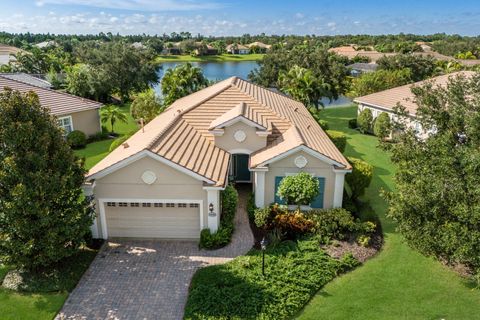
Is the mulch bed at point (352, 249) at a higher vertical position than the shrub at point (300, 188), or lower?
lower

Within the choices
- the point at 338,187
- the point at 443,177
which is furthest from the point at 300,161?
the point at 443,177

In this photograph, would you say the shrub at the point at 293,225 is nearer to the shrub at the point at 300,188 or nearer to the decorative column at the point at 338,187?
the shrub at the point at 300,188

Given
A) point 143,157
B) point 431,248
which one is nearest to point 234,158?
point 143,157

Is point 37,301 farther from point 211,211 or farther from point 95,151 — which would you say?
point 95,151

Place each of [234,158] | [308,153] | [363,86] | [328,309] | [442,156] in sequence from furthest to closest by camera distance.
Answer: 1. [363,86]
2. [234,158]
3. [308,153]
4. [328,309]
5. [442,156]

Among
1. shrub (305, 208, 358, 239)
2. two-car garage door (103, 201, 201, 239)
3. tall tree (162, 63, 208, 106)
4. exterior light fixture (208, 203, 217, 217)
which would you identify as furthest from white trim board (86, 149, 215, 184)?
tall tree (162, 63, 208, 106)

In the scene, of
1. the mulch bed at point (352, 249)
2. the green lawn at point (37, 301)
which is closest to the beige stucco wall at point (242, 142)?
the mulch bed at point (352, 249)

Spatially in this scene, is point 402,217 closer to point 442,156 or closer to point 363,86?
point 442,156

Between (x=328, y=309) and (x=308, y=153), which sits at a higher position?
(x=308, y=153)
